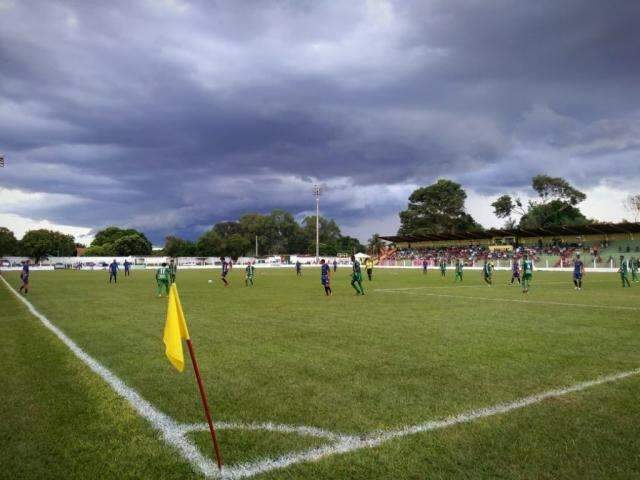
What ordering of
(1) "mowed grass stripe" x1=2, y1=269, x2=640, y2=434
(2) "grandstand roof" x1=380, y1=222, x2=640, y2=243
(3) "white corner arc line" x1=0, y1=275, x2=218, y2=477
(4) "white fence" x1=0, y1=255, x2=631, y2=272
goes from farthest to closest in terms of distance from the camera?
(2) "grandstand roof" x1=380, y1=222, x2=640, y2=243 < (4) "white fence" x1=0, y1=255, x2=631, y2=272 < (1) "mowed grass stripe" x1=2, y1=269, x2=640, y2=434 < (3) "white corner arc line" x1=0, y1=275, x2=218, y2=477

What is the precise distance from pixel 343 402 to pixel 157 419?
2.12m

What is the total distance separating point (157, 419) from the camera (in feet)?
17.3

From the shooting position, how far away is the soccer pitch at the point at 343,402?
13.6ft

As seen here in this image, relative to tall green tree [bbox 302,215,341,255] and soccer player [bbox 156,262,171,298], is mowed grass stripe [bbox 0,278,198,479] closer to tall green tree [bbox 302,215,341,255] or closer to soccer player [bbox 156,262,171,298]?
soccer player [bbox 156,262,171,298]

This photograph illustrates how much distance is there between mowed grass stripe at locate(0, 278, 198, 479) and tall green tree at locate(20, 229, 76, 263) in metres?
111

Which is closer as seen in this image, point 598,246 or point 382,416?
point 382,416

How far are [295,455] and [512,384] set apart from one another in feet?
11.7

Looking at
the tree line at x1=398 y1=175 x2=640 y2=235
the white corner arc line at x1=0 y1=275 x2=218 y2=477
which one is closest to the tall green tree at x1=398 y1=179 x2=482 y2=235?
the tree line at x1=398 y1=175 x2=640 y2=235

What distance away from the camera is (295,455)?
427 centimetres

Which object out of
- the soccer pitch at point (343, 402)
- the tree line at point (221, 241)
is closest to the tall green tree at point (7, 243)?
the tree line at point (221, 241)

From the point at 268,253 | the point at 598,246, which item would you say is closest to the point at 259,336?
the point at 598,246

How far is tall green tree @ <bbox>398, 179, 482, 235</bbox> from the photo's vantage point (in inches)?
4397

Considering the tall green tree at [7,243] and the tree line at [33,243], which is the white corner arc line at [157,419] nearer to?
the tree line at [33,243]

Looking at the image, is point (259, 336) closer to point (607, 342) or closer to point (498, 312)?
point (607, 342)
